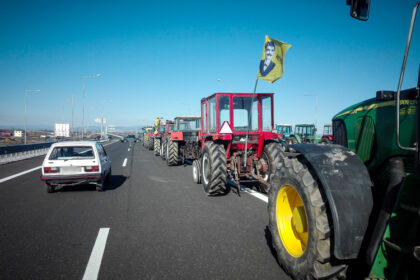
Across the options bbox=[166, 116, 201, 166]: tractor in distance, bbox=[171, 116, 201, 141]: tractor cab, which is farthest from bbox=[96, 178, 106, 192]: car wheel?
bbox=[171, 116, 201, 141]: tractor cab

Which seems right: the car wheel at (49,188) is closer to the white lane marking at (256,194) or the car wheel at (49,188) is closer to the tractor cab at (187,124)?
the white lane marking at (256,194)

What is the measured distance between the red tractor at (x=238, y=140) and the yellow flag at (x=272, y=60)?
32.0 inches

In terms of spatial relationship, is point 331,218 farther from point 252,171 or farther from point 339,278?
point 252,171

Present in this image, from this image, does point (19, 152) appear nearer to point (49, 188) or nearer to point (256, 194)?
point (49, 188)

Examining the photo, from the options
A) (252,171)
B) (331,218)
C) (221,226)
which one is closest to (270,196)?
(331,218)

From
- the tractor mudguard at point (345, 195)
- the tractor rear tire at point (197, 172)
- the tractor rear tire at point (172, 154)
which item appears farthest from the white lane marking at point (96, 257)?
the tractor rear tire at point (172, 154)

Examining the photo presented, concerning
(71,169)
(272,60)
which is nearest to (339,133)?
(272,60)

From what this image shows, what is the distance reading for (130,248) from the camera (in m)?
4.00

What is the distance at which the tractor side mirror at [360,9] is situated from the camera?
272 centimetres

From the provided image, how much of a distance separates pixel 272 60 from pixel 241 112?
1.71 metres

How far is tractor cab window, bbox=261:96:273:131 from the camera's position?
7.75 m

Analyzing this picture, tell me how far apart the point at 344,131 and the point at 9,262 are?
15.0 feet

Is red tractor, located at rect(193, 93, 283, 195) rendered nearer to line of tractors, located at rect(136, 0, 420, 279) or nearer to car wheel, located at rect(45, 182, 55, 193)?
line of tractors, located at rect(136, 0, 420, 279)

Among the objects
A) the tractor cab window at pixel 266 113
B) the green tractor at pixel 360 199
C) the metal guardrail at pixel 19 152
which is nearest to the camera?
the green tractor at pixel 360 199
